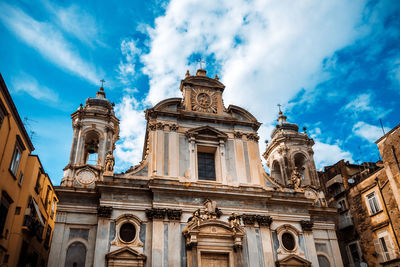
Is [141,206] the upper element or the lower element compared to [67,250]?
upper

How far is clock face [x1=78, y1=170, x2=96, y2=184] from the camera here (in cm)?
2017

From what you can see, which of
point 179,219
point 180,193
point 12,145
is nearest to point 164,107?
point 180,193

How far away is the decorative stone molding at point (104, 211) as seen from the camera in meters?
17.1

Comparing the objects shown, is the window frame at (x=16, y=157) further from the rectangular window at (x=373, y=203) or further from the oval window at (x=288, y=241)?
the rectangular window at (x=373, y=203)

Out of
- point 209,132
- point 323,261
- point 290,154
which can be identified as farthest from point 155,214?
point 290,154

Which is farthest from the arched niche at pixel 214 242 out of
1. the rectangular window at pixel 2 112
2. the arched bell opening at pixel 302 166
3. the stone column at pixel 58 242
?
the rectangular window at pixel 2 112

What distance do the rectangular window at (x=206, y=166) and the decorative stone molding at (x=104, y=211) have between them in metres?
5.52

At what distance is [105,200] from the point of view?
17547mm

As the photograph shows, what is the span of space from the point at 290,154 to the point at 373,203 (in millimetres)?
6175

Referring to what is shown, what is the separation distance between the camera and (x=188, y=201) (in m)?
18.4

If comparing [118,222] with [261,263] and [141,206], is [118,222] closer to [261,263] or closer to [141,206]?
[141,206]

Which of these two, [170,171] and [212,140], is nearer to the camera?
[170,171]

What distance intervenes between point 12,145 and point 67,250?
234 inches

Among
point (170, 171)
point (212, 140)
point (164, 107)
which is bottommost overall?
point (170, 171)
